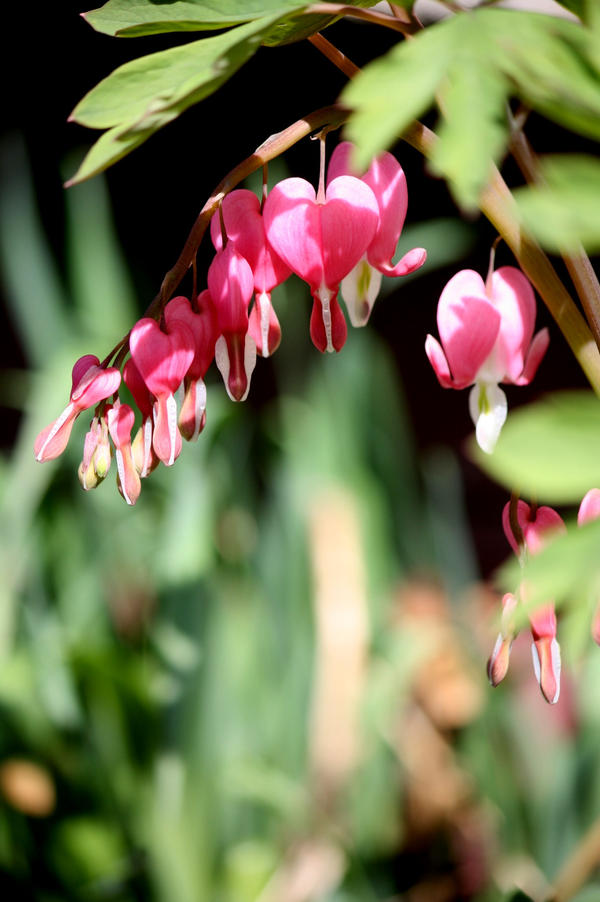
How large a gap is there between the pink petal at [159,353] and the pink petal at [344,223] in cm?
8

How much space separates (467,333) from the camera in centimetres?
47

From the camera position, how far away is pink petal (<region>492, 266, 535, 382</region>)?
1.59ft

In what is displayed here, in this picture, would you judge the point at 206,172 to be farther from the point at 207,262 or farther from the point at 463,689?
the point at 463,689

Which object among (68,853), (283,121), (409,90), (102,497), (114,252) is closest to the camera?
(409,90)

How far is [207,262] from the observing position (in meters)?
2.13

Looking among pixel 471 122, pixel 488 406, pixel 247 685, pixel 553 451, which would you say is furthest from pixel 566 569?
pixel 247 685

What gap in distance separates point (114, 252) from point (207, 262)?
47 centimetres

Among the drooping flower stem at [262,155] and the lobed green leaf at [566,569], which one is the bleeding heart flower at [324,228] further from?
the lobed green leaf at [566,569]

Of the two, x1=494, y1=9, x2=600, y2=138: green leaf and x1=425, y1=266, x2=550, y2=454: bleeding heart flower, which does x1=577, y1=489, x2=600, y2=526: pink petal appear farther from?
x1=494, y1=9, x2=600, y2=138: green leaf

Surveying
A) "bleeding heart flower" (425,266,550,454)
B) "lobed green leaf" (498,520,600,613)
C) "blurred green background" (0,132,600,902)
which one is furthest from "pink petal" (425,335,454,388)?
"blurred green background" (0,132,600,902)

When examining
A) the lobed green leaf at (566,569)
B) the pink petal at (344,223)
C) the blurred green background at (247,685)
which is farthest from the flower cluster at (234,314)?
the blurred green background at (247,685)

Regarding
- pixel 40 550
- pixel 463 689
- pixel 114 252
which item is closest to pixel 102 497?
pixel 40 550

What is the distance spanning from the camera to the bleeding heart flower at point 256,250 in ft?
1.60

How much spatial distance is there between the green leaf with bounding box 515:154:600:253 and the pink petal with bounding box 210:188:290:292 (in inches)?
8.9
